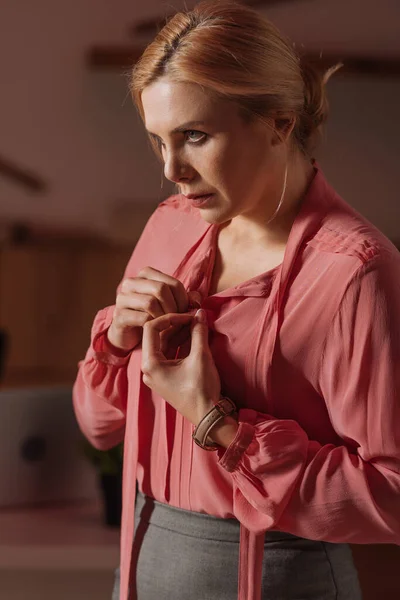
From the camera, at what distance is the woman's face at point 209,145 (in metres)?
0.94

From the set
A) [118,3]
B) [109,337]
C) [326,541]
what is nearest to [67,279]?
[118,3]

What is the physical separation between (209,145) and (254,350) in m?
0.23

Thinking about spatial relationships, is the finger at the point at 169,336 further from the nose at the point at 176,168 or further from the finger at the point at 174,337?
the nose at the point at 176,168

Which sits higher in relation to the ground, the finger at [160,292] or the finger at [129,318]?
the finger at [160,292]

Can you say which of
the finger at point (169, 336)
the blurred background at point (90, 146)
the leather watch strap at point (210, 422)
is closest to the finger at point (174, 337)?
the finger at point (169, 336)

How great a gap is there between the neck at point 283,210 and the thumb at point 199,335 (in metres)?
0.13

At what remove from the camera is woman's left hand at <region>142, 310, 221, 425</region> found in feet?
3.20

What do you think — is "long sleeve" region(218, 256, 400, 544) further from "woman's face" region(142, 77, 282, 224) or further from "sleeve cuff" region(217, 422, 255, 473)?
"woman's face" region(142, 77, 282, 224)

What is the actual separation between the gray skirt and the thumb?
0.67 ft

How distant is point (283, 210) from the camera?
3.46 feet

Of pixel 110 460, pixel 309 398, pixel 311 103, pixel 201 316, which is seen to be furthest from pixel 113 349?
pixel 110 460

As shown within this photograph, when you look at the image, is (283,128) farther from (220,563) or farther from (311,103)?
(220,563)

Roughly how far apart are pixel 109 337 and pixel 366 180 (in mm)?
1603

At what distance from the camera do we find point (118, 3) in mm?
2500
